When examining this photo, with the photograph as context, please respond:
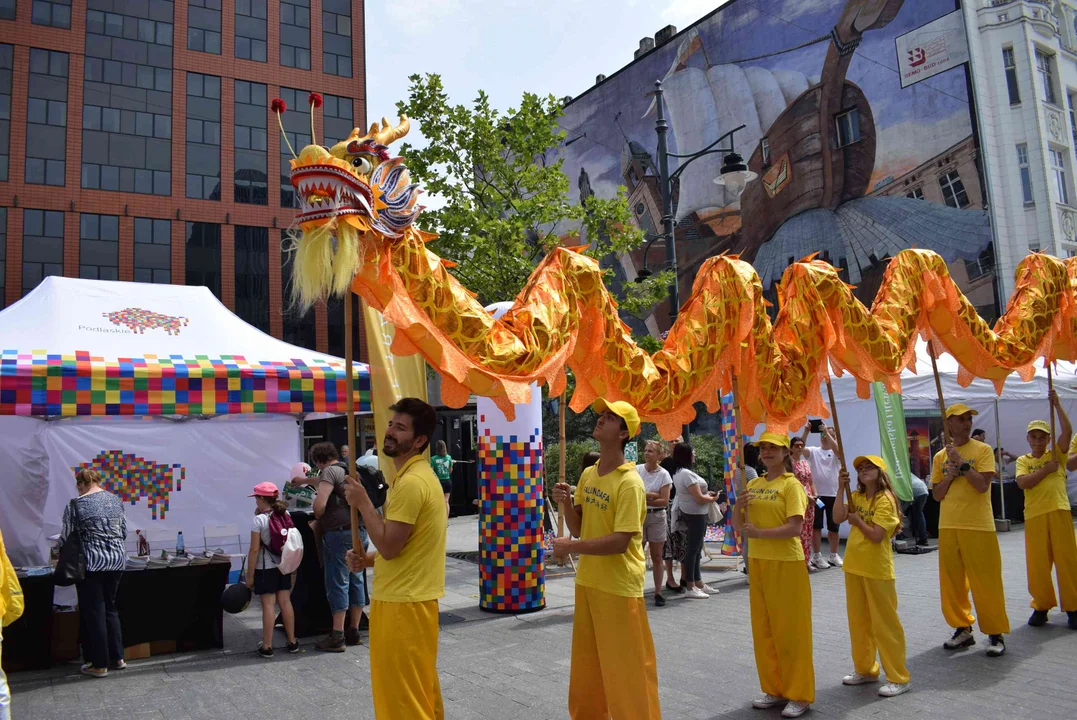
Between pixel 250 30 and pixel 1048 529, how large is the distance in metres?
32.6

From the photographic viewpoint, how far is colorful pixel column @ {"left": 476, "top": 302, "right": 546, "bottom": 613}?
8.50 meters

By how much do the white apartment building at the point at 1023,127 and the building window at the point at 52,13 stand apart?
29807mm

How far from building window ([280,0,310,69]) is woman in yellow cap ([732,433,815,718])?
103 ft

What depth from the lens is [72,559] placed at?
635cm

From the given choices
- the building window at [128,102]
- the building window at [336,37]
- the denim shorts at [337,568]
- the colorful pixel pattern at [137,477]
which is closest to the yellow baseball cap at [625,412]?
the denim shorts at [337,568]

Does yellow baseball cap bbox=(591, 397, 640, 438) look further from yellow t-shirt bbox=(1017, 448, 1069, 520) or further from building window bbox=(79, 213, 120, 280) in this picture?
building window bbox=(79, 213, 120, 280)

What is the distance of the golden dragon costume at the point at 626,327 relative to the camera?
12.1ft

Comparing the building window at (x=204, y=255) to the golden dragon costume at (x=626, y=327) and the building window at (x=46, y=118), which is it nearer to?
the building window at (x=46, y=118)

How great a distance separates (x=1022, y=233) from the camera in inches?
838

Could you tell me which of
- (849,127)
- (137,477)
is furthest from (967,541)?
(849,127)

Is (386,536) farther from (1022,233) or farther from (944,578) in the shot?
(1022,233)

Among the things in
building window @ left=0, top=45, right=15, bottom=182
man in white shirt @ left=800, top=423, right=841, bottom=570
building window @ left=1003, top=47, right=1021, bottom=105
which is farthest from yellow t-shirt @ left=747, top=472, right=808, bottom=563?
building window @ left=0, top=45, right=15, bottom=182

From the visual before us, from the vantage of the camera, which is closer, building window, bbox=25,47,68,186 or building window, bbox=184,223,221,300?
building window, bbox=25,47,68,186

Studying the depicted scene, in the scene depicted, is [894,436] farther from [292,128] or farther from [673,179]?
[292,128]
